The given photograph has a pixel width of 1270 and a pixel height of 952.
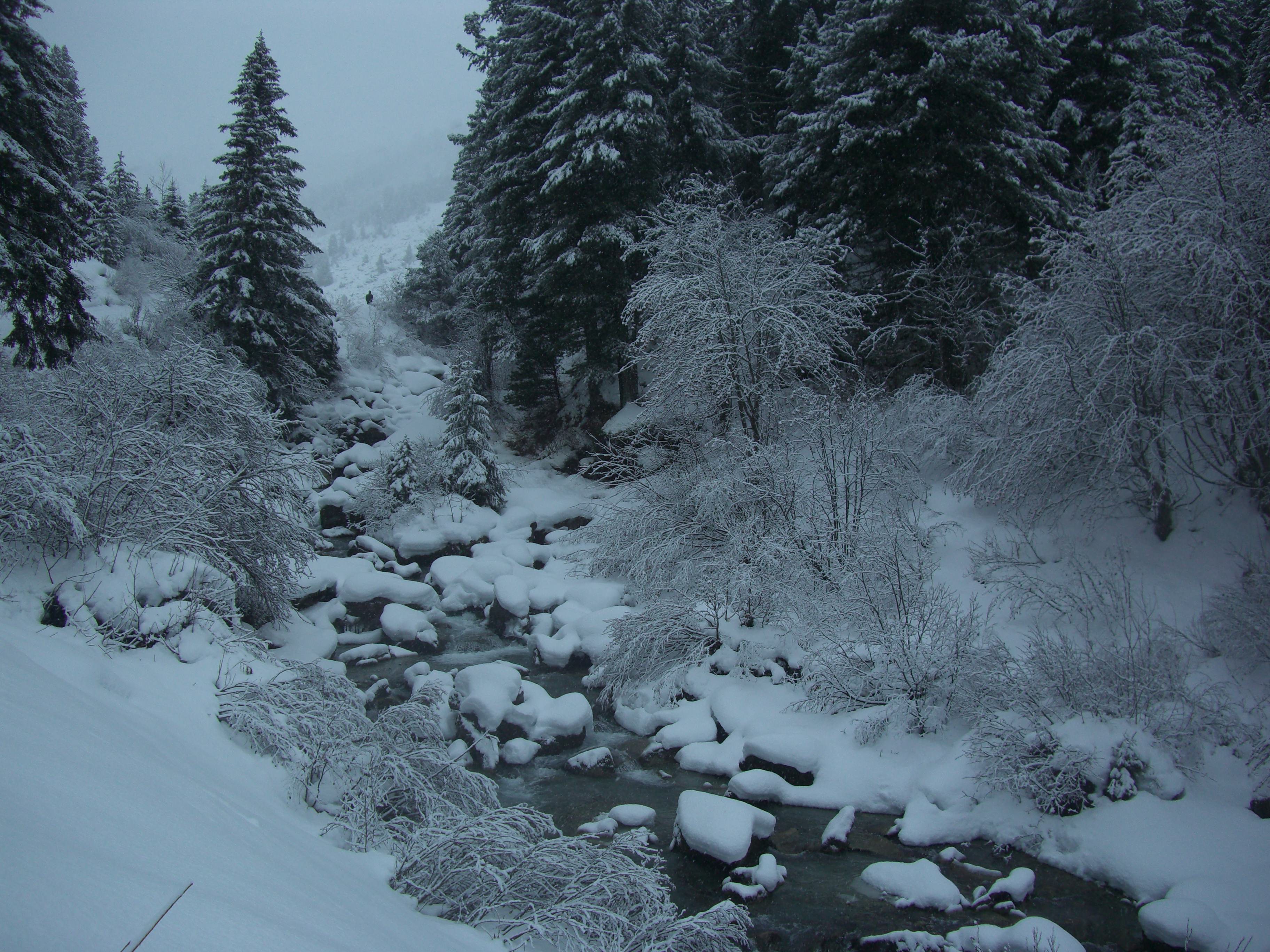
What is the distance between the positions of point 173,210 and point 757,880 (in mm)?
38026

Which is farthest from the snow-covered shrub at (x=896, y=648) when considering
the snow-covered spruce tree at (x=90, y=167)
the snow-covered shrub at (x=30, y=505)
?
the snow-covered spruce tree at (x=90, y=167)

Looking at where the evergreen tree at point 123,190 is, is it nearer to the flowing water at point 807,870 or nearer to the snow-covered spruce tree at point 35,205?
the snow-covered spruce tree at point 35,205

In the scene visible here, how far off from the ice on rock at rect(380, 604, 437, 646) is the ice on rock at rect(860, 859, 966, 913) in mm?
7075

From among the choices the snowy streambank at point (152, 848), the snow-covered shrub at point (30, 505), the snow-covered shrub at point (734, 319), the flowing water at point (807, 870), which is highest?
the snow-covered shrub at point (734, 319)

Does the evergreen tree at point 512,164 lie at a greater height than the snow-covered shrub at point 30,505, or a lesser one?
greater

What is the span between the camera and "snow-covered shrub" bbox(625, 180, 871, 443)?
10.3 metres

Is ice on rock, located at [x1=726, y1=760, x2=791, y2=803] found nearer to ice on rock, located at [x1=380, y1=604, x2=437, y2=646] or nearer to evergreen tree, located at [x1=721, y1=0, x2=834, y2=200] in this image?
ice on rock, located at [x1=380, y1=604, x2=437, y2=646]

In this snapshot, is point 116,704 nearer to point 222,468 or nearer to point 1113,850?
point 222,468

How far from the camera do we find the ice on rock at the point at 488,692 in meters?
7.50

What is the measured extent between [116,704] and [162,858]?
2372 mm

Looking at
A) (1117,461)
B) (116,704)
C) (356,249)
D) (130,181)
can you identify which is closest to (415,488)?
(116,704)

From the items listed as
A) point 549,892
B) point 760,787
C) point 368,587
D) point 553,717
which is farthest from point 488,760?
point 368,587

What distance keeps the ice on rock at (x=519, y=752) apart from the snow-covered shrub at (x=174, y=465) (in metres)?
3.69

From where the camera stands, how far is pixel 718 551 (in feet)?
31.2
